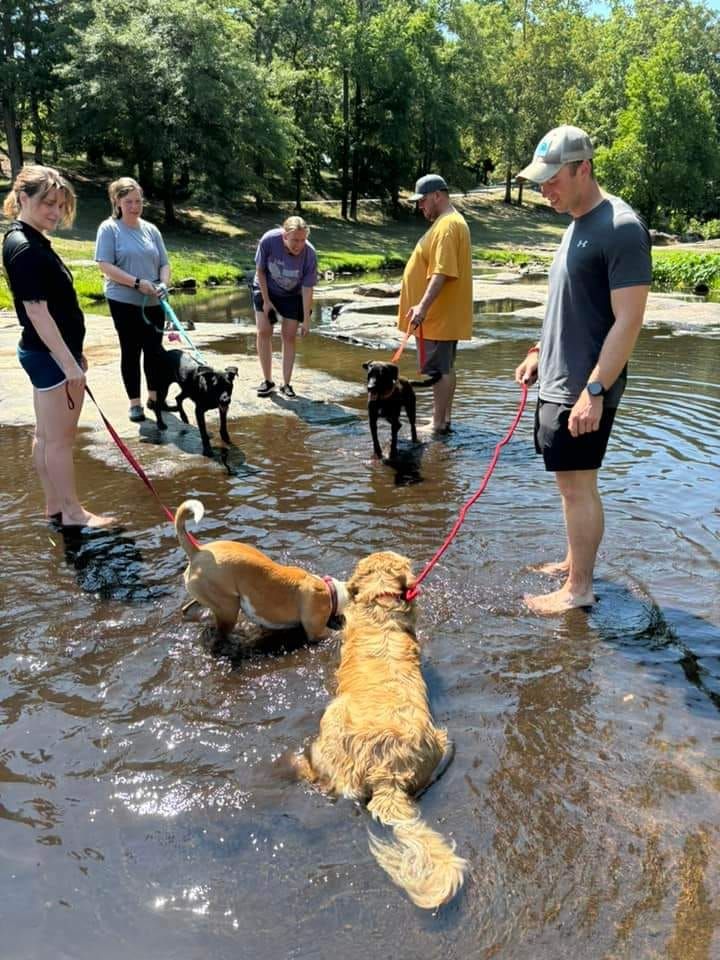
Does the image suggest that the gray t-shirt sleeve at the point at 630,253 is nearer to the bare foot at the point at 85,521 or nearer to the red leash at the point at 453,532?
the red leash at the point at 453,532

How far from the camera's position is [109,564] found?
4965 millimetres

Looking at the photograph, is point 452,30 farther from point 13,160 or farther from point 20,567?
point 20,567

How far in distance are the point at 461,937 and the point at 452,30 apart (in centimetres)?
7358

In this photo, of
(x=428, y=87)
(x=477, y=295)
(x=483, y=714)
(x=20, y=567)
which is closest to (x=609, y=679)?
(x=483, y=714)

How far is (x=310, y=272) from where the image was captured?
9.11 metres

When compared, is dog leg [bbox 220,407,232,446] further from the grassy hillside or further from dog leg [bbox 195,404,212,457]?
the grassy hillside

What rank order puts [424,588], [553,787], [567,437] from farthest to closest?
[424,588] → [567,437] → [553,787]

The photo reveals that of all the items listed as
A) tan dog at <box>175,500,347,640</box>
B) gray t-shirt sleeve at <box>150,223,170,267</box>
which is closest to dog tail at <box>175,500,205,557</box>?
tan dog at <box>175,500,347,640</box>

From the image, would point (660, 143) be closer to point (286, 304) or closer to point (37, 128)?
point (37, 128)

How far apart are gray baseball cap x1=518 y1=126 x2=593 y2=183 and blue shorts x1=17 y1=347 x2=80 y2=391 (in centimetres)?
346

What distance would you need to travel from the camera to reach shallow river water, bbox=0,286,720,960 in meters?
2.39

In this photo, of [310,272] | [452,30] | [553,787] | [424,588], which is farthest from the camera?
[452,30]

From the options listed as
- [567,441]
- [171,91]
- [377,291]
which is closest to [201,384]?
[567,441]


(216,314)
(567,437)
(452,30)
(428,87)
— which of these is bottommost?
(216,314)
